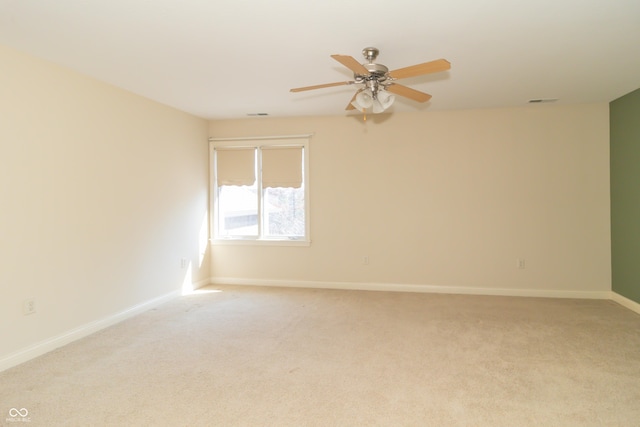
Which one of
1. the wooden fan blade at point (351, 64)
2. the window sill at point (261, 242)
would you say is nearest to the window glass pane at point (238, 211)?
the window sill at point (261, 242)

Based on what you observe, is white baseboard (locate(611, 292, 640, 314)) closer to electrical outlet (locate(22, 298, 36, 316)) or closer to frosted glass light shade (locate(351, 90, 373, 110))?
frosted glass light shade (locate(351, 90, 373, 110))

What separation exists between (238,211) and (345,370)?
3.46 metres

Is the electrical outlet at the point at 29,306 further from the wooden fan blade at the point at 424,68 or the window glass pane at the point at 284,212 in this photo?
the wooden fan blade at the point at 424,68

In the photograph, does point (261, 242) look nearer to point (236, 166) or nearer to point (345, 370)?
point (236, 166)

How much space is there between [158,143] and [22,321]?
2.35m

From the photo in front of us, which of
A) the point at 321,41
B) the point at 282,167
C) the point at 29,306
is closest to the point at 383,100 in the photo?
the point at 321,41

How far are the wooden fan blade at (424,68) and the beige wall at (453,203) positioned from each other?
2702mm

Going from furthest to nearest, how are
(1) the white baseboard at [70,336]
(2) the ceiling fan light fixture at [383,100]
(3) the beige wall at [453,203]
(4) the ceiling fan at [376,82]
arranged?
(3) the beige wall at [453,203]
(1) the white baseboard at [70,336]
(2) the ceiling fan light fixture at [383,100]
(4) the ceiling fan at [376,82]

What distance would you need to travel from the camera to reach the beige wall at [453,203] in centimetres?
475

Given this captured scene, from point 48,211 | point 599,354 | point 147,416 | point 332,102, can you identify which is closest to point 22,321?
point 48,211

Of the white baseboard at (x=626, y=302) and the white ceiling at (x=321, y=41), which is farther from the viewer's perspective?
the white baseboard at (x=626, y=302)

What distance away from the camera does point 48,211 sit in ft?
10.4

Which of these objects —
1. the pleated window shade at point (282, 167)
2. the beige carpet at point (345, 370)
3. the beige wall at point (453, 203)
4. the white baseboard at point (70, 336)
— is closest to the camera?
the beige carpet at point (345, 370)

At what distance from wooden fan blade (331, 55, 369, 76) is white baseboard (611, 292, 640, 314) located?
4.03 m
